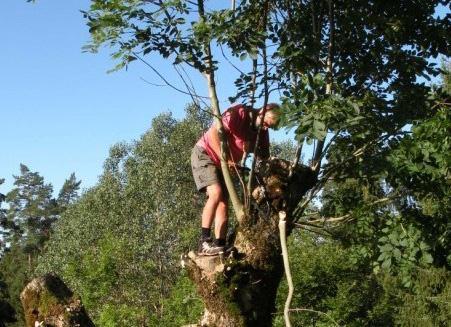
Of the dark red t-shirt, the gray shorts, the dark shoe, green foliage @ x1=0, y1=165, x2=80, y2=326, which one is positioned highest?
green foliage @ x1=0, y1=165, x2=80, y2=326

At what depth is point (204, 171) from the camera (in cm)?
468

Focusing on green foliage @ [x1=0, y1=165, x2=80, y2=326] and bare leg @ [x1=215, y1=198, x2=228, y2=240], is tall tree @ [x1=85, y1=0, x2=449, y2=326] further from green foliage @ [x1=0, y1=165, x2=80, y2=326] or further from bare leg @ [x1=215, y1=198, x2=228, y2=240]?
green foliage @ [x1=0, y1=165, x2=80, y2=326]

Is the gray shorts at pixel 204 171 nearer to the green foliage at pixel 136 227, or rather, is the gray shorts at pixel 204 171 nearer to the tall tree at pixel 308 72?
the tall tree at pixel 308 72

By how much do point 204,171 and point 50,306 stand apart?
5.12 feet

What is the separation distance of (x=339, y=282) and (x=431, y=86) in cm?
1240

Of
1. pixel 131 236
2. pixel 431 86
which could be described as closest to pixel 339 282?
pixel 131 236

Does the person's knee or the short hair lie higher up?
the short hair

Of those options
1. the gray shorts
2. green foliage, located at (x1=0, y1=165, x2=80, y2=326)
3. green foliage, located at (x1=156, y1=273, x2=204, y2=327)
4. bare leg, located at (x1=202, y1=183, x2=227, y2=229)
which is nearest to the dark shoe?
bare leg, located at (x1=202, y1=183, x2=227, y2=229)

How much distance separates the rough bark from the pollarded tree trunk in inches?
35.3

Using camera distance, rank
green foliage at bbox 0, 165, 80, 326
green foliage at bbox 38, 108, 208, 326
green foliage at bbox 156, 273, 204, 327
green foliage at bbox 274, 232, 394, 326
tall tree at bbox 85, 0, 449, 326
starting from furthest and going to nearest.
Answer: green foliage at bbox 0, 165, 80, 326 < green foliage at bbox 38, 108, 208, 326 < green foliage at bbox 156, 273, 204, 327 < green foliage at bbox 274, 232, 394, 326 < tall tree at bbox 85, 0, 449, 326

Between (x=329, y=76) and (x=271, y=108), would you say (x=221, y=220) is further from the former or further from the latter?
(x=329, y=76)

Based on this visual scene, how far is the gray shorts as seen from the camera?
4656 millimetres

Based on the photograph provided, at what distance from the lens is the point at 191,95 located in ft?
14.6

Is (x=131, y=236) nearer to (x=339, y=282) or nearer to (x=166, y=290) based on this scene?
(x=166, y=290)
